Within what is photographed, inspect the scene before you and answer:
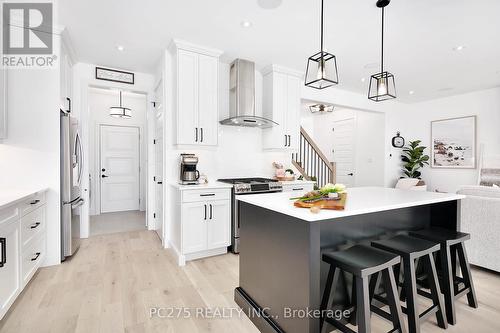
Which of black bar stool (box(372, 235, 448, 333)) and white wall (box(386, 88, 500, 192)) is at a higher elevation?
white wall (box(386, 88, 500, 192))

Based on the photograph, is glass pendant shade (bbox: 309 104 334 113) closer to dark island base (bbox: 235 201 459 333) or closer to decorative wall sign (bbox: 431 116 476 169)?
decorative wall sign (bbox: 431 116 476 169)

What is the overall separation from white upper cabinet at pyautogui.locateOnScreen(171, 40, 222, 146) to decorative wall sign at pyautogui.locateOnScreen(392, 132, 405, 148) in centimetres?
495

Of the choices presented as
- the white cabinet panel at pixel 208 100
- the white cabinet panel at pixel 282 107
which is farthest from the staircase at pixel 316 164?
the white cabinet panel at pixel 208 100

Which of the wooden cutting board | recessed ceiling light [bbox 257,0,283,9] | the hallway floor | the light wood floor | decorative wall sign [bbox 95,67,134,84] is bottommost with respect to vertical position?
the light wood floor

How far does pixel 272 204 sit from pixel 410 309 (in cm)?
116

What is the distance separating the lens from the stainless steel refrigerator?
9.80ft

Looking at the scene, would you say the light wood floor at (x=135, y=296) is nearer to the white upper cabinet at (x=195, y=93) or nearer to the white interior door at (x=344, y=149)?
the white upper cabinet at (x=195, y=93)

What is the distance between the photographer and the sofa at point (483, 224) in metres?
2.63

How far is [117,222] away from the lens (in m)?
4.98

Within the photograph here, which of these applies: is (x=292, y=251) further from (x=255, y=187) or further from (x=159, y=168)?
(x=159, y=168)

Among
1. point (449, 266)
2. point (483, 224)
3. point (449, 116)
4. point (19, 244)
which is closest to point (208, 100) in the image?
point (19, 244)

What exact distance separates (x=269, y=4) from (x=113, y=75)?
9.33 ft

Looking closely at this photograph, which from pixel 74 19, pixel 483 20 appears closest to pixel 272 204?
pixel 74 19

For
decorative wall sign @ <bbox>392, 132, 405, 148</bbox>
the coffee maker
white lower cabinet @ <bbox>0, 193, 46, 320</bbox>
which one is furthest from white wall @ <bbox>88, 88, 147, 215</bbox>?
decorative wall sign @ <bbox>392, 132, 405, 148</bbox>
